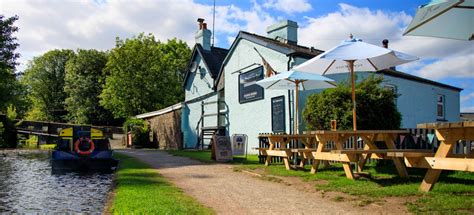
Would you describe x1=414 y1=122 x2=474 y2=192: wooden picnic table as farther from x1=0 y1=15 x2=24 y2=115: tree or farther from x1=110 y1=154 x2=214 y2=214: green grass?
x1=0 y1=15 x2=24 y2=115: tree

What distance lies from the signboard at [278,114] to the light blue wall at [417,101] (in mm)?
4106

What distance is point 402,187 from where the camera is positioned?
6.89 meters

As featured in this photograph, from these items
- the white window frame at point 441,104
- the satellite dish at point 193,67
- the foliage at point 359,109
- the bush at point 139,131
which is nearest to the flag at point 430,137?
the foliage at point 359,109

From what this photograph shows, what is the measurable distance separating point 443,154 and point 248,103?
13.6m

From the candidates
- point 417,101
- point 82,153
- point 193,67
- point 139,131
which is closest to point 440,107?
point 417,101

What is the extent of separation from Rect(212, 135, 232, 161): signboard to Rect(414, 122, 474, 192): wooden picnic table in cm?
864

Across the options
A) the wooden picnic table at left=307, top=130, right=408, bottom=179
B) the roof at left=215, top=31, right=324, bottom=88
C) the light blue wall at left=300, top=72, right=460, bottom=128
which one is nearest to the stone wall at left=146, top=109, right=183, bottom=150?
the roof at left=215, top=31, right=324, bottom=88

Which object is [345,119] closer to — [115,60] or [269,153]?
[269,153]

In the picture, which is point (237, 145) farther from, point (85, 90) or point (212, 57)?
point (85, 90)

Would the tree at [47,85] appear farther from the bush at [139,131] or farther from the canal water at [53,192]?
the canal water at [53,192]

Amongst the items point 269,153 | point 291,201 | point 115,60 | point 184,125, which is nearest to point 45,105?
point 115,60

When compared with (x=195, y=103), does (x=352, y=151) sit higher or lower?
lower

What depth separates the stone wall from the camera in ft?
87.2

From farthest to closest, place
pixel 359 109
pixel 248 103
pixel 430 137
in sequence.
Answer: pixel 248 103 < pixel 359 109 < pixel 430 137
